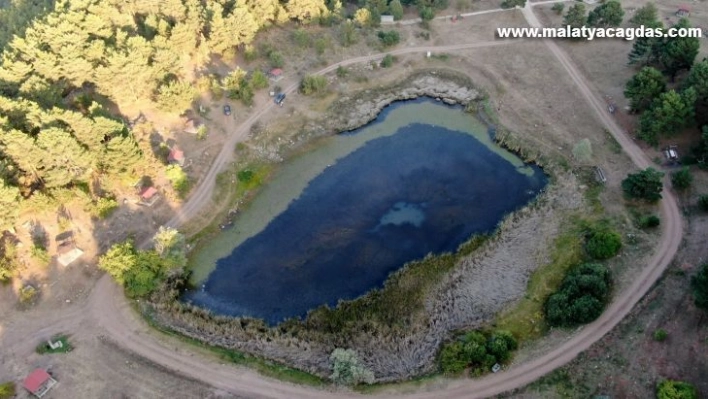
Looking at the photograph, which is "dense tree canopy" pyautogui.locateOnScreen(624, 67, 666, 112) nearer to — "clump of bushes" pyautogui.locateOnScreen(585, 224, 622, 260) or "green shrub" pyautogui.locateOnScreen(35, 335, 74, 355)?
"clump of bushes" pyautogui.locateOnScreen(585, 224, 622, 260)

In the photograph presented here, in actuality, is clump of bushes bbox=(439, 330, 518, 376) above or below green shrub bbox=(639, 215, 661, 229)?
below

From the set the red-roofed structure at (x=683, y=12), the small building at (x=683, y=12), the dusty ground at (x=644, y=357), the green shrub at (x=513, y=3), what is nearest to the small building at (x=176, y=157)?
the dusty ground at (x=644, y=357)

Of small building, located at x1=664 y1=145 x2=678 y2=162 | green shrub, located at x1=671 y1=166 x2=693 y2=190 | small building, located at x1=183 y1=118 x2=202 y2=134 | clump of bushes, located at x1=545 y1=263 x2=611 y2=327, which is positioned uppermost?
small building, located at x1=183 y1=118 x2=202 y2=134

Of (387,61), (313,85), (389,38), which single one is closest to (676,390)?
(313,85)

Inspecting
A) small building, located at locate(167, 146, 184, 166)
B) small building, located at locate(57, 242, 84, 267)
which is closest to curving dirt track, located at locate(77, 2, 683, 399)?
small building, located at locate(57, 242, 84, 267)

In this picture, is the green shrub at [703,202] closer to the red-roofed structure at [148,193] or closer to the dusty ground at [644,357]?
the dusty ground at [644,357]
